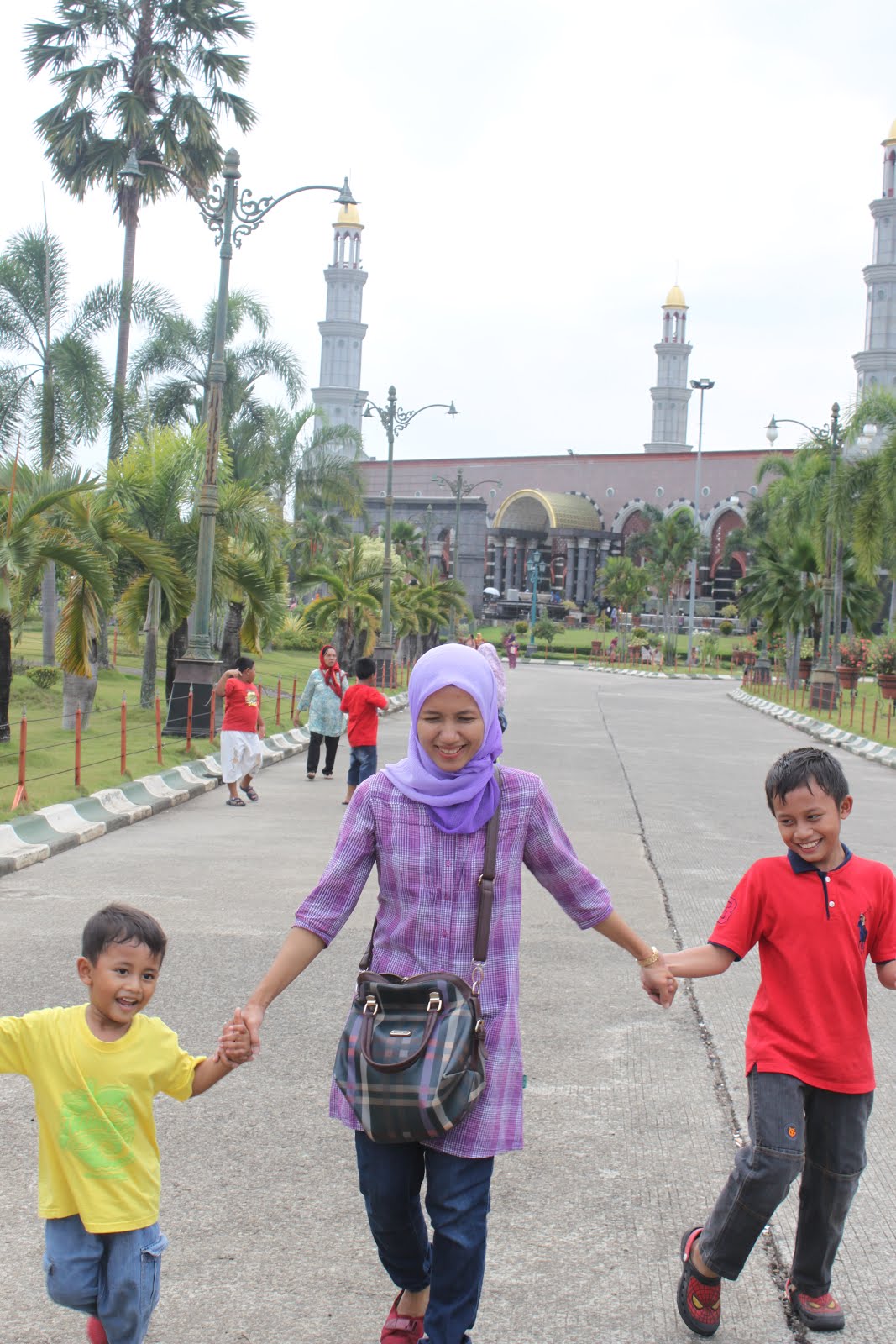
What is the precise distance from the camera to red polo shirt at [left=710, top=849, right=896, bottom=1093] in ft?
11.5

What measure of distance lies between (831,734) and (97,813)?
18832 mm

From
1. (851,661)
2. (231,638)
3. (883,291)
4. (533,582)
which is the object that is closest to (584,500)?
(533,582)

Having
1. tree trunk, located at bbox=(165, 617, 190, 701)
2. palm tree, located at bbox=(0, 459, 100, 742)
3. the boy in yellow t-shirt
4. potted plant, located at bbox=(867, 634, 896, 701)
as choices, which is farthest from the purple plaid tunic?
potted plant, located at bbox=(867, 634, 896, 701)

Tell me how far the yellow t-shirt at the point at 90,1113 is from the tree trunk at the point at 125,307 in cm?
2694

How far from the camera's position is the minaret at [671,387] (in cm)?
11988

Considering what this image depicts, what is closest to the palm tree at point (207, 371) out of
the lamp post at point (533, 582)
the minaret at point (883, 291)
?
the lamp post at point (533, 582)

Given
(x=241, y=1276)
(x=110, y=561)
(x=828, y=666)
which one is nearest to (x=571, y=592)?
(x=828, y=666)

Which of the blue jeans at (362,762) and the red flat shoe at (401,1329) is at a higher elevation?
the blue jeans at (362,762)

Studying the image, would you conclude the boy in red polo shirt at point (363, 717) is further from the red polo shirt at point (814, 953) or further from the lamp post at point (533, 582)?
the lamp post at point (533, 582)

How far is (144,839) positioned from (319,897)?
859 cm

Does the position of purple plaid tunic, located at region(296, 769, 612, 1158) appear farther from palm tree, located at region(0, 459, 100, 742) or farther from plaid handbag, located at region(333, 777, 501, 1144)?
palm tree, located at region(0, 459, 100, 742)

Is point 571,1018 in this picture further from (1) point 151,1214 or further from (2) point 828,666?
(2) point 828,666

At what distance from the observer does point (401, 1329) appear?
3285 millimetres

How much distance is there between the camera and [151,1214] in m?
3.02
